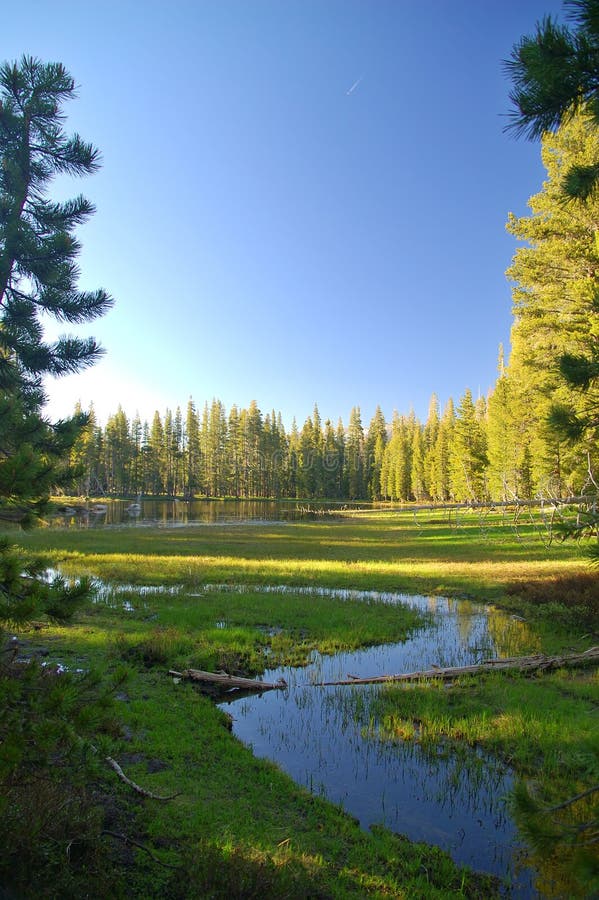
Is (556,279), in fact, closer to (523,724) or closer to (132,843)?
(523,724)

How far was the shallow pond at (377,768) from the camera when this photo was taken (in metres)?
5.65

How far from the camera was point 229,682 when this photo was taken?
986 cm

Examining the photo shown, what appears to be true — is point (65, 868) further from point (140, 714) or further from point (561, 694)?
point (561, 694)

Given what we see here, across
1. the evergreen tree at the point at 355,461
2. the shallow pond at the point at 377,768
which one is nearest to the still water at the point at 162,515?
the evergreen tree at the point at 355,461

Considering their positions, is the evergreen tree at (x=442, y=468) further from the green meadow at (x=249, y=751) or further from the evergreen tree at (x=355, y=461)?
the green meadow at (x=249, y=751)

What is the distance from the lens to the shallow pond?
565 cm

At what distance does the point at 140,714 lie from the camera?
302 inches

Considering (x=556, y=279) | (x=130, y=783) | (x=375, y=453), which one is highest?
(x=556, y=279)

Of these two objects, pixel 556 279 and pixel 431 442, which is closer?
pixel 556 279

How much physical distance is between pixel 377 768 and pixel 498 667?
4.89 meters

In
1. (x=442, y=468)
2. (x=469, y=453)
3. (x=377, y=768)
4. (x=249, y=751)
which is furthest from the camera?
(x=442, y=468)

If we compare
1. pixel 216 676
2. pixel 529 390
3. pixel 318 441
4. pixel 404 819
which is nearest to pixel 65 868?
pixel 404 819

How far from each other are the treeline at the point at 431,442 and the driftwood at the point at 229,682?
53.0ft

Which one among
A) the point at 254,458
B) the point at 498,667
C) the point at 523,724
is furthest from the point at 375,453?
the point at 523,724
